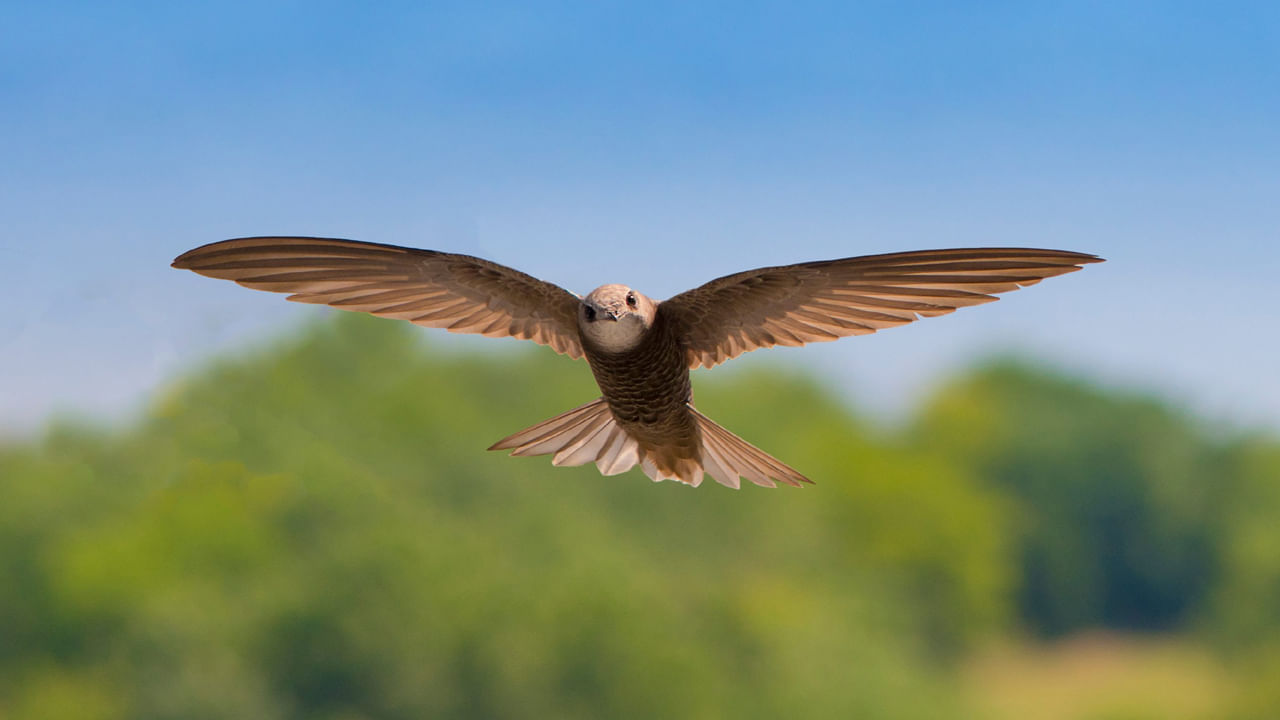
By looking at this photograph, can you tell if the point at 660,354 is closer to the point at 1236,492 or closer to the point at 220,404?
the point at 220,404

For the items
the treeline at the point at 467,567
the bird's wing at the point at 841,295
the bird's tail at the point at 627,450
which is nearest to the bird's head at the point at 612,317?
the bird's wing at the point at 841,295

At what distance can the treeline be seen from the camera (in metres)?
21.0

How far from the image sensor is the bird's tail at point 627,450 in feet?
5.25

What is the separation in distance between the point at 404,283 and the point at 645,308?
15.5 inches

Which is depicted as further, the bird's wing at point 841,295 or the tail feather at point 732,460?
the tail feather at point 732,460

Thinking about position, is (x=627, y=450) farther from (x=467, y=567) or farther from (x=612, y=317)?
(x=467, y=567)

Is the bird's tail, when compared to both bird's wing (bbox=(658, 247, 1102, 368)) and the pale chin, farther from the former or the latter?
the pale chin

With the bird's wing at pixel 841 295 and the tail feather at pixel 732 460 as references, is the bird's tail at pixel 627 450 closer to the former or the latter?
the tail feather at pixel 732 460

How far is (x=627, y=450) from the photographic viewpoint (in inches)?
69.7

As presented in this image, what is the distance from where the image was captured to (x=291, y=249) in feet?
4.41

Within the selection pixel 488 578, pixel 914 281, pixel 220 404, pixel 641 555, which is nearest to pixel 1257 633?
pixel 641 555

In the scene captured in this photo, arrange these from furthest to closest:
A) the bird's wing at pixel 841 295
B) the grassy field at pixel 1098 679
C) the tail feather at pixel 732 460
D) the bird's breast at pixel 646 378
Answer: the grassy field at pixel 1098 679 < the tail feather at pixel 732 460 < the bird's breast at pixel 646 378 < the bird's wing at pixel 841 295

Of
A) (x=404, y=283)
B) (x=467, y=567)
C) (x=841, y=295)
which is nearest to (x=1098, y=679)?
(x=467, y=567)

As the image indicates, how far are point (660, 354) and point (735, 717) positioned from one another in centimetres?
2339
